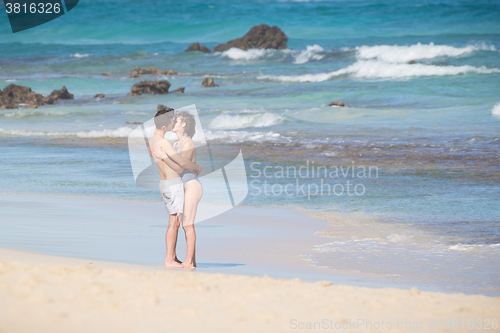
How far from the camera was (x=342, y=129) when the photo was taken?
17.5 metres

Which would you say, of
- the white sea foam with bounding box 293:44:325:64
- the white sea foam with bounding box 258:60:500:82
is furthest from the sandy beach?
the white sea foam with bounding box 293:44:325:64

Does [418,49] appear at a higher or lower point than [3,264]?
higher

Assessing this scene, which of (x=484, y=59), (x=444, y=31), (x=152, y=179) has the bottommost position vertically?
(x=152, y=179)

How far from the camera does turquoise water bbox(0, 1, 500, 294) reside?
680 centimetres

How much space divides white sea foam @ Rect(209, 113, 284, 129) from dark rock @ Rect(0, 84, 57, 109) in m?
12.4

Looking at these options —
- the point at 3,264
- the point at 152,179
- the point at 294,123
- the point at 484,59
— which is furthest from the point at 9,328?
the point at 484,59

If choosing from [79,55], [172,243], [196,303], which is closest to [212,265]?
[172,243]

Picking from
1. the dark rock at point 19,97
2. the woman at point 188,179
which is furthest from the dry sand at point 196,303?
the dark rock at point 19,97

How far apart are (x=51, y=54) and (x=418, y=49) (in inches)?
1570

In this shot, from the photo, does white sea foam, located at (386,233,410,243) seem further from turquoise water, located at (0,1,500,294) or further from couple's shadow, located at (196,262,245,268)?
couple's shadow, located at (196,262,245,268)

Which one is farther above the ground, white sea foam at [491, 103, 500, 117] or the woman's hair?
the woman's hair

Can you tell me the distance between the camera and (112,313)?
3299 mm

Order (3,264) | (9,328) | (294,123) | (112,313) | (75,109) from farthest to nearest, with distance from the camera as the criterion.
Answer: (75,109) → (294,123) → (3,264) → (112,313) → (9,328)

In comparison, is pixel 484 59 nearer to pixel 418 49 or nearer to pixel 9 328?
pixel 418 49
